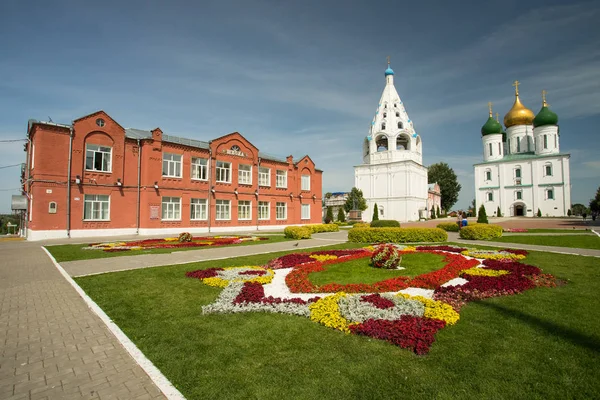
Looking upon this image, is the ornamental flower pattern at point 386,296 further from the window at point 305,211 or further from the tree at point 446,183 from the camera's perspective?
the tree at point 446,183

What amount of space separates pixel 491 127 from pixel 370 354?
82073 millimetres

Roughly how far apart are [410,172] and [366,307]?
5750 cm

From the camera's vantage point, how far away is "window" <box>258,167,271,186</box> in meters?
37.2

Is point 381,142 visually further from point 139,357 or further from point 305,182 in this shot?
point 139,357

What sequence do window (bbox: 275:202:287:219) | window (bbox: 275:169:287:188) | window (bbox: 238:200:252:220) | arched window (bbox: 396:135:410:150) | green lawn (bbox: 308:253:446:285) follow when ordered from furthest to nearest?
arched window (bbox: 396:135:410:150)
window (bbox: 275:169:287:188)
window (bbox: 275:202:287:219)
window (bbox: 238:200:252:220)
green lawn (bbox: 308:253:446:285)

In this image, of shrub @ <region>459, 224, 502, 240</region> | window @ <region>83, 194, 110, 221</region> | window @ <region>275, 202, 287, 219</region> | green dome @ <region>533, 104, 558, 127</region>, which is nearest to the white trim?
window @ <region>83, 194, 110, 221</region>

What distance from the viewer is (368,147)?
221 feet

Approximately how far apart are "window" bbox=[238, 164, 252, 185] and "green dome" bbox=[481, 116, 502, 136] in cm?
6232

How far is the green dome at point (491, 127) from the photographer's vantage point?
72188 mm

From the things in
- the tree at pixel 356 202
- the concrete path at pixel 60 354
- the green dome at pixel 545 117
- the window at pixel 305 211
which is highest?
the green dome at pixel 545 117

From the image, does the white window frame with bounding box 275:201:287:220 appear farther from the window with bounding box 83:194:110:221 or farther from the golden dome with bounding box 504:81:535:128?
the golden dome with bounding box 504:81:535:128

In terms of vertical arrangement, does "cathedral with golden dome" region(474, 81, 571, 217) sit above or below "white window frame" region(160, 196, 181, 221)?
above

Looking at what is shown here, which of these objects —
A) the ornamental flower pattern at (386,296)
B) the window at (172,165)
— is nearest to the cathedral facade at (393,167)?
the window at (172,165)

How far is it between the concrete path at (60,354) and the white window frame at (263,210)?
28.5 metres
